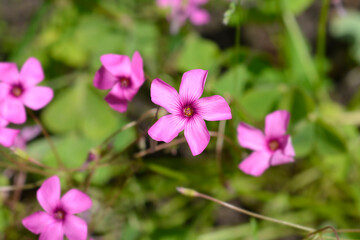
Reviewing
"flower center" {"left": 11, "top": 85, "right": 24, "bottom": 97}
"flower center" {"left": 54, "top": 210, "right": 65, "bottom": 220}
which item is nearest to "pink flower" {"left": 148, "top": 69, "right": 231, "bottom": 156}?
"flower center" {"left": 54, "top": 210, "right": 65, "bottom": 220}

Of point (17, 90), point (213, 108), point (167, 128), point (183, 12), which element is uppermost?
point (183, 12)

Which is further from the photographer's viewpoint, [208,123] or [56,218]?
[208,123]

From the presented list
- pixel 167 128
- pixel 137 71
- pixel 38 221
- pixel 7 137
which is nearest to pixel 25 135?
pixel 7 137

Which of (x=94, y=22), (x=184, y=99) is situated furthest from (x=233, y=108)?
(x=94, y=22)

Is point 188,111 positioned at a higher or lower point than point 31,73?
higher

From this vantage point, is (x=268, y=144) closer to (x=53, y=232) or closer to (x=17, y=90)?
(x=53, y=232)

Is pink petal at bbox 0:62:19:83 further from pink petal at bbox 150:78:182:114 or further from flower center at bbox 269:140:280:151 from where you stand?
flower center at bbox 269:140:280:151
